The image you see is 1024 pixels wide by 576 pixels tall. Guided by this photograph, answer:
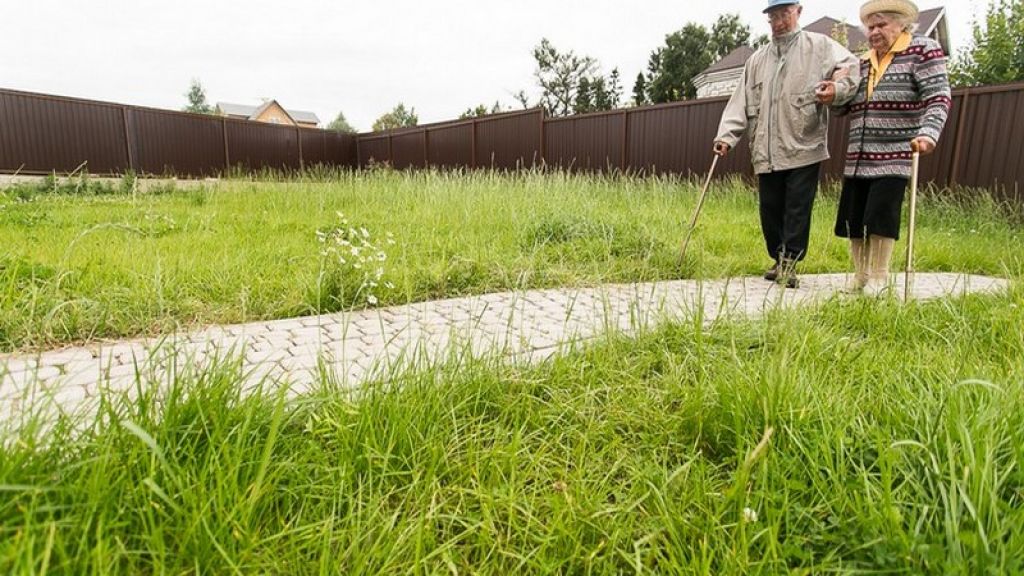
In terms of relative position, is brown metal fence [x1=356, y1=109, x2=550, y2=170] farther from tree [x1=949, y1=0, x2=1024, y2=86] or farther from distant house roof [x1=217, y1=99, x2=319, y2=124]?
distant house roof [x1=217, y1=99, x2=319, y2=124]

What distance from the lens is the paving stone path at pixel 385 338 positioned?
1940mm

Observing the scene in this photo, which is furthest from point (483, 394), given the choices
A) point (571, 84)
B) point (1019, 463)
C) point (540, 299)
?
point (571, 84)

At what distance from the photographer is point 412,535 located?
1264 millimetres

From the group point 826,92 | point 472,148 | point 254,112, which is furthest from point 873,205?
point 254,112

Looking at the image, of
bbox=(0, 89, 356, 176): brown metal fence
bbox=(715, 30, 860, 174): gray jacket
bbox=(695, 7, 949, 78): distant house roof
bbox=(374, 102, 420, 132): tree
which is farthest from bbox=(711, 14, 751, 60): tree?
bbox=(715, 30, 860, 174): gray jacket

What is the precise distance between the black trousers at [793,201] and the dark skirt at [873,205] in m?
0.24

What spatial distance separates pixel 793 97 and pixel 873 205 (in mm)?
966

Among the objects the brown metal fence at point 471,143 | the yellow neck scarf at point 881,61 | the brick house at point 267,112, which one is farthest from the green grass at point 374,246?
the brick house at point 267,112

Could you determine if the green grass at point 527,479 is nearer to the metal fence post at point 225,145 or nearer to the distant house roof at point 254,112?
the metal fence post at point 225,145

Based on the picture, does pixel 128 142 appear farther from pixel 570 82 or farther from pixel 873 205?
pixel 570 82

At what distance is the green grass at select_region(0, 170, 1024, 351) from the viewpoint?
111 inches

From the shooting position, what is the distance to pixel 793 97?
12.9ft

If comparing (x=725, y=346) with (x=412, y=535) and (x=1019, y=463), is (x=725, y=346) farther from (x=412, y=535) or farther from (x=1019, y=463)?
(x=412, y=535)

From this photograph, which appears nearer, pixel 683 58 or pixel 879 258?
pixel 879 258
